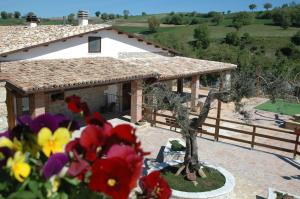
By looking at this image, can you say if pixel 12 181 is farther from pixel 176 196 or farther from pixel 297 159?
pixel 297 159

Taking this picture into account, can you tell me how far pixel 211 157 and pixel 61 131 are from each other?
38.6ft

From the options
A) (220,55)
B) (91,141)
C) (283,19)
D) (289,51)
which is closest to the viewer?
(91,141)

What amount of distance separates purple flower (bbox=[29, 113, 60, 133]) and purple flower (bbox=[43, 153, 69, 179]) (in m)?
0.20

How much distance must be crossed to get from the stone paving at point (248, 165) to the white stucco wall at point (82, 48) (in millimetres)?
5330

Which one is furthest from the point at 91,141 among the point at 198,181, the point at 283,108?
the point at 283,108

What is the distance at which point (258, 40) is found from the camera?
55.0m

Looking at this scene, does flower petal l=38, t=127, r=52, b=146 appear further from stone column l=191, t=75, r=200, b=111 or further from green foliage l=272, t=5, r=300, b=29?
green foliage l=272, t=5, r=300, b=29

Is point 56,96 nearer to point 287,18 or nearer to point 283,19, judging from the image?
point 283,19

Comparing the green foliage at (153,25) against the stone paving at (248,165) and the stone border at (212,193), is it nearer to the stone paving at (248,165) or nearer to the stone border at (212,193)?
the stone paving at (248,165)

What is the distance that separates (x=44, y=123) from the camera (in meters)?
1.46

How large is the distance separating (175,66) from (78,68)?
267 inches

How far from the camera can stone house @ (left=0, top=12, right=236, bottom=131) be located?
1279 cm

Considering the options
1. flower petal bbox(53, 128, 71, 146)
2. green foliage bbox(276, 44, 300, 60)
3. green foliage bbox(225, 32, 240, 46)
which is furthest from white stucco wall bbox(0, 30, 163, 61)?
green foliage bbox(225, 32, 240, 46)

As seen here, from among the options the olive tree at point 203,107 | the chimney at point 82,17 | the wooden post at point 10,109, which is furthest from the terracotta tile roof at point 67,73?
the olive tree at point 203,107
